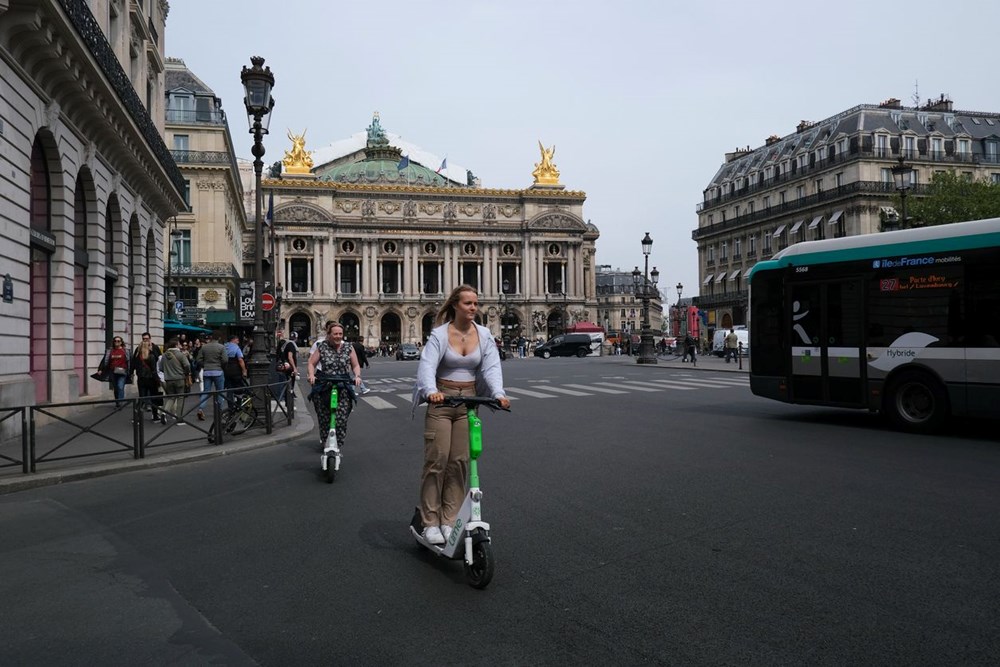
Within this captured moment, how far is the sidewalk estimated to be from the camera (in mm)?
8781

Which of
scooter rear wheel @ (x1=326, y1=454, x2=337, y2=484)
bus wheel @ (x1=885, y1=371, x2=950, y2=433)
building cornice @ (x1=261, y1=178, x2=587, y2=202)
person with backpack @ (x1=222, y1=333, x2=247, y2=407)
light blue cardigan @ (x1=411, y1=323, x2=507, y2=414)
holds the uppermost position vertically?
building cornice @ (x1=261, y1=178, x2=587, y2=202)

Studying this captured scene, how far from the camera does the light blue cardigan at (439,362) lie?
478 cm

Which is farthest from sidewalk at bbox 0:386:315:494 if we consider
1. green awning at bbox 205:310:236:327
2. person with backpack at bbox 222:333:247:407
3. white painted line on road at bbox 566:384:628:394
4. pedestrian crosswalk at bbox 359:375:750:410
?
green awning at bbox 205:310:236:327

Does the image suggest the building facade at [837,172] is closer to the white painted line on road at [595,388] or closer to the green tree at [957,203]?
the green tree at [957,203]

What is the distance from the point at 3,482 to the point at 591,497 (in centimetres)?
633

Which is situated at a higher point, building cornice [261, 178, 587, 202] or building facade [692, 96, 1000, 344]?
building cornice [261, 178, 587, 202]

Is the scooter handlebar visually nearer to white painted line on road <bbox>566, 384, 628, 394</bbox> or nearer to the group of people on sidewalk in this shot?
the group of people on sidewalk

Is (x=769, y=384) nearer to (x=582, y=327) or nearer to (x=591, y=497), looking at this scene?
(x=591, y=497)

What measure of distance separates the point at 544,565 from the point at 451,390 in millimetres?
1284

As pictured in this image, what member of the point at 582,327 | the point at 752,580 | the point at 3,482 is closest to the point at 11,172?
the point at 3,482

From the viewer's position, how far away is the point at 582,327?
243 ft

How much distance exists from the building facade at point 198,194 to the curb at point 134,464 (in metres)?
37.0

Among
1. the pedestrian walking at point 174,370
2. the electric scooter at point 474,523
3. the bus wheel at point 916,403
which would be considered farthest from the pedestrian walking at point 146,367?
the bus wheel at point 916,403

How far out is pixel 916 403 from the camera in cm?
1119
